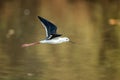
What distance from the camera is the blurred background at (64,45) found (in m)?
15.5

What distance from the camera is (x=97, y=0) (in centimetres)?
4112

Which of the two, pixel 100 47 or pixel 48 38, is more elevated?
pixel 48 38

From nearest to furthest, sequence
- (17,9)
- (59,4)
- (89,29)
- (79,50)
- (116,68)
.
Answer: (116,68), (79,50), (89,29), (17,9), (59,4)

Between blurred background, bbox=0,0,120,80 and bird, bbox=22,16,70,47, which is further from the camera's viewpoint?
blurred background, bbox=0,0,120,80

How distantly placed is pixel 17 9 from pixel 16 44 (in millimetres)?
14328

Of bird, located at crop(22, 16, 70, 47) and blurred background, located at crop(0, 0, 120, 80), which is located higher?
bird, located at crop(22, 16, 70, 47)

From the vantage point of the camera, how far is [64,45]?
2055 cm

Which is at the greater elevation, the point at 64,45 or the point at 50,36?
the point at 50,36

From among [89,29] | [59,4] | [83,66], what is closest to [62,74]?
[83,66]

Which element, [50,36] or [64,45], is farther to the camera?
[64,45]

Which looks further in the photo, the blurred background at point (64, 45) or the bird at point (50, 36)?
the blurred background at point (64, 45)

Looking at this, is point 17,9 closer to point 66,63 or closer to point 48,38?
point 66,63

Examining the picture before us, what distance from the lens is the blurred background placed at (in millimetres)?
15537

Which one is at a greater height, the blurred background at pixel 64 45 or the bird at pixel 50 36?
the bird at pixel 50 36
